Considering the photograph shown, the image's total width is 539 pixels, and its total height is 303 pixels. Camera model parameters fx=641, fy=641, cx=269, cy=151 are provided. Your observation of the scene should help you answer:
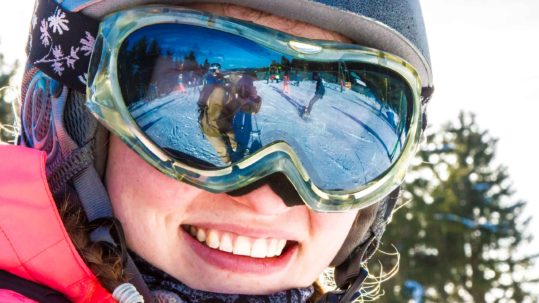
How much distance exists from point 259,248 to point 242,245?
7 centimetres

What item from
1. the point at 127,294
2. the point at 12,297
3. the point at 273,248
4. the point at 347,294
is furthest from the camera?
the point at 347,294

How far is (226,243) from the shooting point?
6.96ft

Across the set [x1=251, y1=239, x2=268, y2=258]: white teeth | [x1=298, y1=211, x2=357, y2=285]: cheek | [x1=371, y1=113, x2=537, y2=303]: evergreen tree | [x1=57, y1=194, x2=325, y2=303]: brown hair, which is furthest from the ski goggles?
[x1=371, y1=113, x2=537, y2=303]: evergreen tree

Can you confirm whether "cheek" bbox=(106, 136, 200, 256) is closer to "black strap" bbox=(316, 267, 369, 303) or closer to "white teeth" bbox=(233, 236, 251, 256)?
"white teeth" bbox=(233, 236, 251, 256)

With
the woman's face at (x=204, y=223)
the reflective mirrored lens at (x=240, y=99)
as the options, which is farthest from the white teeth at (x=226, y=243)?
the reflective mirrored lens at (x=240, y=99)

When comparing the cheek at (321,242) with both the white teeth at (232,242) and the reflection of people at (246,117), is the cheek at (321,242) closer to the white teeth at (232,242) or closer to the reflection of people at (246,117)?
the white teeth at (232,242)

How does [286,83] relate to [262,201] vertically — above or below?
above

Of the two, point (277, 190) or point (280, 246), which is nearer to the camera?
point (277, 190)

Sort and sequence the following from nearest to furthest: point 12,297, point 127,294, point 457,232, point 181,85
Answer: point 12,297, point 127,294, point 181,85, point 457,232

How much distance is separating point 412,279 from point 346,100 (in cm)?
2197

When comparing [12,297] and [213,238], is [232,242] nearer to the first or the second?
[213,238]

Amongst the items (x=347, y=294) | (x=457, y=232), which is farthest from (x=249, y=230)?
(x=457, y=232)

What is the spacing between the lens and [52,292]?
1.82 metres


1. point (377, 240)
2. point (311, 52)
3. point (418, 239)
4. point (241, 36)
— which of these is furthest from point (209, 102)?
point (418, 239)
